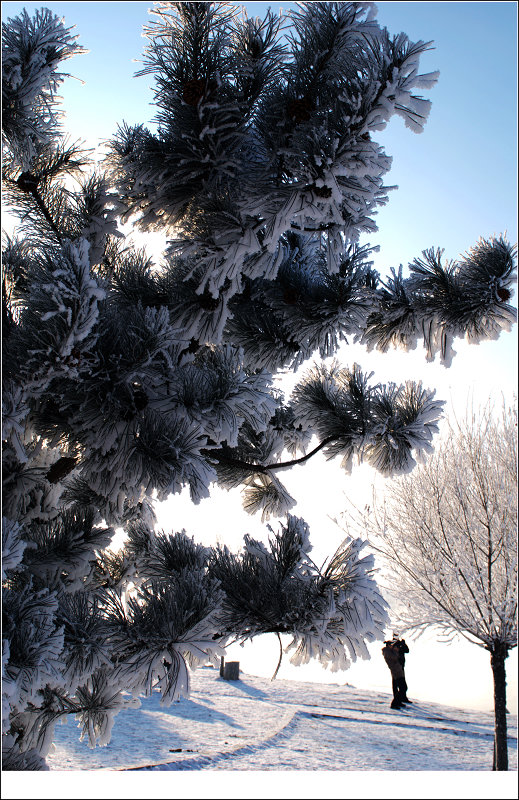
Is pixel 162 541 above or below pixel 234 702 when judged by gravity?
above

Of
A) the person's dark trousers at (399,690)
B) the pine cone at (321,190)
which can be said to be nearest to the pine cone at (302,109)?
the pine cone at (321,190)

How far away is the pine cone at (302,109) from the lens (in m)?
1.59

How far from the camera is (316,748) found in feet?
15.6

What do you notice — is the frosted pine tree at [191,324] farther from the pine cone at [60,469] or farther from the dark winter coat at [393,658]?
the dark winter coat at [393,658]

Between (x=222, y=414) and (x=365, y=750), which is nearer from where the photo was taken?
(x=222, y=414)

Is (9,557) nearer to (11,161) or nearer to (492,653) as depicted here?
(11,161)

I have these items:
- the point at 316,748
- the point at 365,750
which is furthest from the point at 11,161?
the point at 365,750

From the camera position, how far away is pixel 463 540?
18.7 ft

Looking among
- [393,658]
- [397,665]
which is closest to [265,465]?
[393,658]

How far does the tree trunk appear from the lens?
5167 millimetres

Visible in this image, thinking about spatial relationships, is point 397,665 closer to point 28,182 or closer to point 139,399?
point 139,399

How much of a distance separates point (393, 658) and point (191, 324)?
6470 mm

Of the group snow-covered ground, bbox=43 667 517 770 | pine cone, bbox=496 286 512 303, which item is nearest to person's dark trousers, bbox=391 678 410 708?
snow-covered ground, bbox=43 667 517 770

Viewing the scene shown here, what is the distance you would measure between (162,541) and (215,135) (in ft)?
4.25
